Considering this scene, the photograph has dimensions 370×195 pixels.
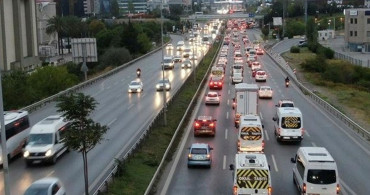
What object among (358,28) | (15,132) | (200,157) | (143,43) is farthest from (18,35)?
(358,28)

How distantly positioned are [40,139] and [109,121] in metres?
13.2

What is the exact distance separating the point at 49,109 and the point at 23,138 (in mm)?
17280

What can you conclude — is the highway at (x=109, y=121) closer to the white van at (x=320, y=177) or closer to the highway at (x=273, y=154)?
the highway at (x=273, y=154)

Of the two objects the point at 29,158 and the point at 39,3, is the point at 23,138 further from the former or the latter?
the point at 39,3

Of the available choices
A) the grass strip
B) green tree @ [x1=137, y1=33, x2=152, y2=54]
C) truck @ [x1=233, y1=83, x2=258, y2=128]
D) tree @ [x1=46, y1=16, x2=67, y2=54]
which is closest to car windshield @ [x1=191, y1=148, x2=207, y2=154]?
the grass strip

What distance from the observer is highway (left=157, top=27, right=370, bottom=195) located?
26.8 meters

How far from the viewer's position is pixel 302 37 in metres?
171

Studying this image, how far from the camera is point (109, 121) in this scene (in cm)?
4394

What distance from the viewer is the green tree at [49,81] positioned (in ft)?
218

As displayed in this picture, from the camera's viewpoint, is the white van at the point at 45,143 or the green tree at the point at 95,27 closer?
the white van at the point at 45,143

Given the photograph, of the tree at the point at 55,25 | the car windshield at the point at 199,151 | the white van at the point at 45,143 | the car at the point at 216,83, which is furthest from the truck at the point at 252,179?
the tree at the point at 55,25

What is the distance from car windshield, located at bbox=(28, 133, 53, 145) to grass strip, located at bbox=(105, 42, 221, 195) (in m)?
4.41

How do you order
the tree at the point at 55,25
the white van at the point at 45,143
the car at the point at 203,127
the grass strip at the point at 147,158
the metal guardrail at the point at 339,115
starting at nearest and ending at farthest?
the grass strip at the point at 147,158
the white van at the point at 45,143
the car at the point at 203,127
the metal guardrail at the point at 339,115
the tree at the point at 55,25

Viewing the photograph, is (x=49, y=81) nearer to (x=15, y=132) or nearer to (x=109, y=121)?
(x=109, y=121)
